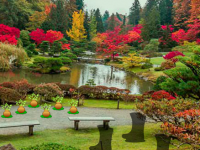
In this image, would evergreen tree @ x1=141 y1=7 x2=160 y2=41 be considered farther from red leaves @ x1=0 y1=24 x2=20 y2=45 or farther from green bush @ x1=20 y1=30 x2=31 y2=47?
red leaves @ x1=0 y1=24 x2=20 y2=45

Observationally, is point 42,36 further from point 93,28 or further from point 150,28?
point 150,28

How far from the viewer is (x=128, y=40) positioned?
144ft

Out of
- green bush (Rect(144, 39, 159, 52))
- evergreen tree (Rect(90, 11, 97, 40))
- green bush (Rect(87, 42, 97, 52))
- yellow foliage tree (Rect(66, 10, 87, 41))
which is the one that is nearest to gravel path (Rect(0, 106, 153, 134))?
green bush (Rect(144, 39, 159, 52))

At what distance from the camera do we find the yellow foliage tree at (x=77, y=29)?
45647 millimetres

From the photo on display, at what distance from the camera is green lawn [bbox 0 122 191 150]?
18.6ft

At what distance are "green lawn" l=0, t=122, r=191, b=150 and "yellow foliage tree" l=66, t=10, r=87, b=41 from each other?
39801 millimetres

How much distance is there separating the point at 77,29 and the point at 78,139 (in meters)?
41.8

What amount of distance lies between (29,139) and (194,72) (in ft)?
23.2

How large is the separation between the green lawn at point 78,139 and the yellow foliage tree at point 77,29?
39801mm

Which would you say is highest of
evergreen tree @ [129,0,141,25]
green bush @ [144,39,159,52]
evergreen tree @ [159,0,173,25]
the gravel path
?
evergreen tree @ [129,0,141,25]

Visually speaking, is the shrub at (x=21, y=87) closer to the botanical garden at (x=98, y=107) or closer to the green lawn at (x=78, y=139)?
the botanical garden at (x=98, y=107)

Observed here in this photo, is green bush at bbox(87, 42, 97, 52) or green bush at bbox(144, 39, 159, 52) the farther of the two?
green bush at bbox(87, 42, 97, 52)

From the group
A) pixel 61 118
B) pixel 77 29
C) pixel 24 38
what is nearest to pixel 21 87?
pixel 61 118

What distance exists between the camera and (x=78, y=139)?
6.27m
